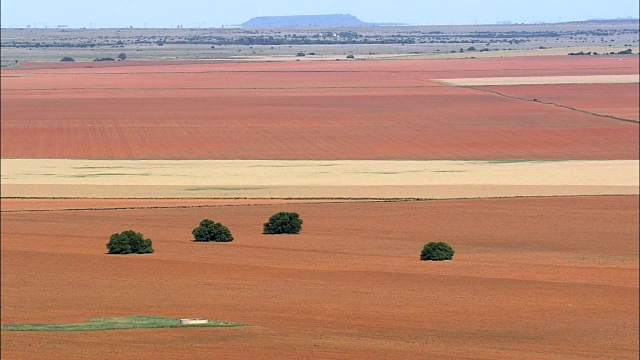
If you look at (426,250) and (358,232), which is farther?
(358,232)

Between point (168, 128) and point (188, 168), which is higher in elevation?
point (168, 128)

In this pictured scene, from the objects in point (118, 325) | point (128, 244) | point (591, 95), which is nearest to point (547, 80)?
point (591, 95)

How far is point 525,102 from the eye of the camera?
357 ft

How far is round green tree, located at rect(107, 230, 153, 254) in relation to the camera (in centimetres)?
3844

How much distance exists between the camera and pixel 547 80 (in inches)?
5344

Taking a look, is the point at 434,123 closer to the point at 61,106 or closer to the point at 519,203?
the point at 61,106

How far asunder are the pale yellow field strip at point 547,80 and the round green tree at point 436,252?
95250 mm

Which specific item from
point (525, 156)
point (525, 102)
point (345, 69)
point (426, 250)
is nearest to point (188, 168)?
point (525, 156)

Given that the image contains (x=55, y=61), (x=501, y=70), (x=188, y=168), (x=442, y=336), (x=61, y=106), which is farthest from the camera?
(x=55, y=61)

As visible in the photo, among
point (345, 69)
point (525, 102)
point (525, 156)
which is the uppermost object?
point (345, 69)

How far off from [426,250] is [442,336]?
11296mm

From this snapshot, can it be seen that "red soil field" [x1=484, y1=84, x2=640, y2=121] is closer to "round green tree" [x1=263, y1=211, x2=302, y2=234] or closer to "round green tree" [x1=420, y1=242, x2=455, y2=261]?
"round green tree" [x1=263, y1=211, x2=302, y2=234]

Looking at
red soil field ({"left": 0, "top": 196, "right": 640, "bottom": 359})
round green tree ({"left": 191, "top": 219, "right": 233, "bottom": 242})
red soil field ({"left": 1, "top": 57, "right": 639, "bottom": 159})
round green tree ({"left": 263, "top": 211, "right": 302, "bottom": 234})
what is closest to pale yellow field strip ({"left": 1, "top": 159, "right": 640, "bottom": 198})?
red soil field ({"left": 1, "top": 57, "right": 639, "bottom": 159})

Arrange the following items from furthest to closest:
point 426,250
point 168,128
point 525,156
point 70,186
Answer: point 168,128 < point 525,156 < point 70,186 < point 426,250
